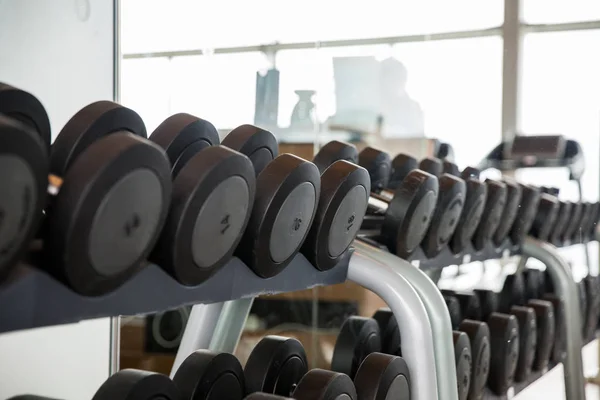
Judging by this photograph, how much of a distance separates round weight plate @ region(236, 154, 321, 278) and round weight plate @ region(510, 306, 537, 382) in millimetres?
1130

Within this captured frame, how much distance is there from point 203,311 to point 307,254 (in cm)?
39

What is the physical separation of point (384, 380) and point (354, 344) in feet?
0.95

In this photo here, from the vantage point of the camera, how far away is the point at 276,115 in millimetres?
2373

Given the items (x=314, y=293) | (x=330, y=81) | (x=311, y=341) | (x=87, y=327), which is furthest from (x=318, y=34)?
(x=87, y=327)

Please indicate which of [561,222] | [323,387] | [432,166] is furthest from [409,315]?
[561,222]

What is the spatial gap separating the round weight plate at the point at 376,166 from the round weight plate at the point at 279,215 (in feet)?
2.29

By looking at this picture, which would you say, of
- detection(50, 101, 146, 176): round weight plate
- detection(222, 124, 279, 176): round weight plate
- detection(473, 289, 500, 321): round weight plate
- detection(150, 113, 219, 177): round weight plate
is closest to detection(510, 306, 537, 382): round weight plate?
detection(473, 289, 500, 321): round weight plate

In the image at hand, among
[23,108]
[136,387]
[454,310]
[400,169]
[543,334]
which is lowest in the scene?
[543,334]

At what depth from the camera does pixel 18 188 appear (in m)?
0.52

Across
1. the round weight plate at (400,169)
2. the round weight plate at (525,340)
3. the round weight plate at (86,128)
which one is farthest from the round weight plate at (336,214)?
the round weight plate at (525,340)

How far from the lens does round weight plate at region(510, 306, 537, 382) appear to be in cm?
180

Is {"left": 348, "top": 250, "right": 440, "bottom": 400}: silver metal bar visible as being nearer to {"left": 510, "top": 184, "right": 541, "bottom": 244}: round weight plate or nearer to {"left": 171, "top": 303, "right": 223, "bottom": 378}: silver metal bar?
{"left": 171, "top": 303, "right": 223, "bottom": 378}: silver metal bar

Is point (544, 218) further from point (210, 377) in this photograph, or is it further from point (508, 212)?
point (210, 377)

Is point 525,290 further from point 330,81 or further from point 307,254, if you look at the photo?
point 307,254
